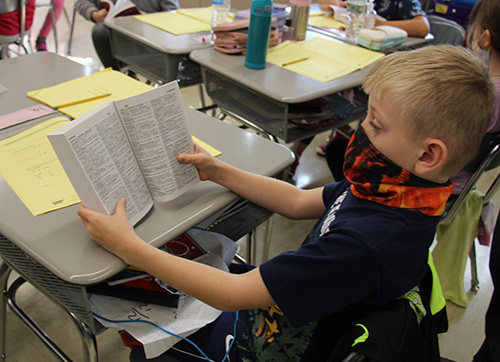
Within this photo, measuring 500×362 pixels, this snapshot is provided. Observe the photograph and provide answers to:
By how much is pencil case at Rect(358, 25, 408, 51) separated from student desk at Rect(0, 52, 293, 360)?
1099 mm

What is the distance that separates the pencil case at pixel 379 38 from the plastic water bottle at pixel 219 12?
2.21 ft

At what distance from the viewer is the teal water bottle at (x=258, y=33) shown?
1.50 m

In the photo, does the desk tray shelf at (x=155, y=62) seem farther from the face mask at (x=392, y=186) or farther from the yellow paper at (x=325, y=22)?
the face mask at (x=392, y=186)

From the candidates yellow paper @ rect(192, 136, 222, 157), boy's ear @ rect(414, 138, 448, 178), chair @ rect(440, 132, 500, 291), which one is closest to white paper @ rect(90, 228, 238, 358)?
yellow paper @ rect(192, 136, 222, 157)

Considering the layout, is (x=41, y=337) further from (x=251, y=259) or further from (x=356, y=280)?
(x=356, y=280)

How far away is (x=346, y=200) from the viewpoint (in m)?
0.84

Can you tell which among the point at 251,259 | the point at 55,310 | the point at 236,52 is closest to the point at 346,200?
the point at 251,259

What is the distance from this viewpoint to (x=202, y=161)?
0.94 metres

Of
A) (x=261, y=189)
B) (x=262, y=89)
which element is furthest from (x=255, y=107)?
(x=261, y=189)

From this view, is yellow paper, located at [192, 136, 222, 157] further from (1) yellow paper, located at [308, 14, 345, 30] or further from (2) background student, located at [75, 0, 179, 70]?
(2) background student, located at [75, 0, 179, 70]

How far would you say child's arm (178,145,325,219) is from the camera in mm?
962

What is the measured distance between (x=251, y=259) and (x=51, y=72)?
959 mm

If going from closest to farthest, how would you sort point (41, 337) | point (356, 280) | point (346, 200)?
point (356, 280)
point (346, 200)
point (41, 337)

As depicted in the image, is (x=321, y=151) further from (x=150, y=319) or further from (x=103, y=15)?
(x=150, y=319)
